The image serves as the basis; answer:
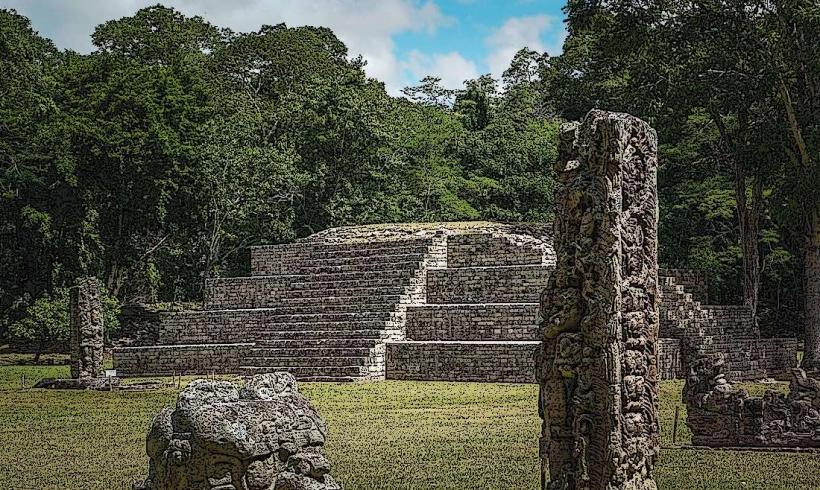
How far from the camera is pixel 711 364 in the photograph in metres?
11.2

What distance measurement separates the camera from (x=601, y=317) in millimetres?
6211

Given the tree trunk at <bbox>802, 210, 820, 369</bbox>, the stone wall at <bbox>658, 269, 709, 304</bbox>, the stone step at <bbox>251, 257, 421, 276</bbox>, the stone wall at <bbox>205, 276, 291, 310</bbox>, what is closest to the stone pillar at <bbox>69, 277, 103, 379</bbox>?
the stone wall at <bbox>205, 276, 291, 310</bbox>

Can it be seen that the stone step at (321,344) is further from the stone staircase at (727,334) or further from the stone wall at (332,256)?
the stone staircase at (727,334)

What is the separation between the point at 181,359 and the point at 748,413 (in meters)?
15.0

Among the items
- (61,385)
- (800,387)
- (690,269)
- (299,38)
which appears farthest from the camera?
(299,38)

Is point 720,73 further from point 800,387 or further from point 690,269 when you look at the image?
point 800,387

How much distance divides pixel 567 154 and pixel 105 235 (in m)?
24.7

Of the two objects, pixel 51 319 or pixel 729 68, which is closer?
pixel 729 68

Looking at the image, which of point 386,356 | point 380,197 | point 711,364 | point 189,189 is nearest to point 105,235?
point 189,189

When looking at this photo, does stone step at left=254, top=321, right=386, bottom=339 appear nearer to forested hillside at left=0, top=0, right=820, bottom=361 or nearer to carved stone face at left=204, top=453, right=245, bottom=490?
forested hillside at left=0, top=0, right=820, bottom=361

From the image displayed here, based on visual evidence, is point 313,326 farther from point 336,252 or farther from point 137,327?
point 137,327

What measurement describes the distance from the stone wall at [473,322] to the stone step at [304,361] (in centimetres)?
210

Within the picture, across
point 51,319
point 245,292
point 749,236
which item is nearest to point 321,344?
point 245,292

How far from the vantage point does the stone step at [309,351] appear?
70.0ft
